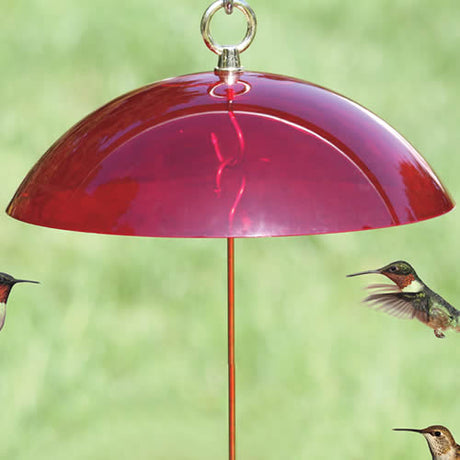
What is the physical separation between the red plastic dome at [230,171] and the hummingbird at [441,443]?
0.90 m

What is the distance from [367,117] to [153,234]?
0.43 metres

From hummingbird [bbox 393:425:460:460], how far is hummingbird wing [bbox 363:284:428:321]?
26 centimetres

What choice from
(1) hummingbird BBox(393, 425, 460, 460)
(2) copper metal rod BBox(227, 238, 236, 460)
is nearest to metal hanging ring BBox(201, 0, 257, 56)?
(2) copper metal rod BBox(227, 238, 236, 460)

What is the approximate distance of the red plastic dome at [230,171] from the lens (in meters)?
1.16

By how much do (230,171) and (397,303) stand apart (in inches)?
38.8

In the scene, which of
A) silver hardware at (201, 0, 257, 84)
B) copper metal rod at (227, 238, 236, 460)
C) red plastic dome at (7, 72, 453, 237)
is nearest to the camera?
red plastic dome at (7, 72, 453, 237)

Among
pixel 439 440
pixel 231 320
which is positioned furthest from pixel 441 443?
pixel 231 320

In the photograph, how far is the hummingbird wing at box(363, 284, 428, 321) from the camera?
203cm

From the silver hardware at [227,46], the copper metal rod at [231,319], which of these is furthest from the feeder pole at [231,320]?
the silver hardware at [227,46]

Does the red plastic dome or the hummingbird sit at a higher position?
the red plastic dome

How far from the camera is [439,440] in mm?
2121

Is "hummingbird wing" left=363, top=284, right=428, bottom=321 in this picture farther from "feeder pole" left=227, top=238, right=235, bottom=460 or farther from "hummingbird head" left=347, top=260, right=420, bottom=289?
"feeder pole" left=227, top=238, right=235, bottom=460

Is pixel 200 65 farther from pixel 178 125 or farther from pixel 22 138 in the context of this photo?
pixel 178 125

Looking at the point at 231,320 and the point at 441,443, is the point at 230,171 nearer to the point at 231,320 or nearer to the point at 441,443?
the point at 231,320
